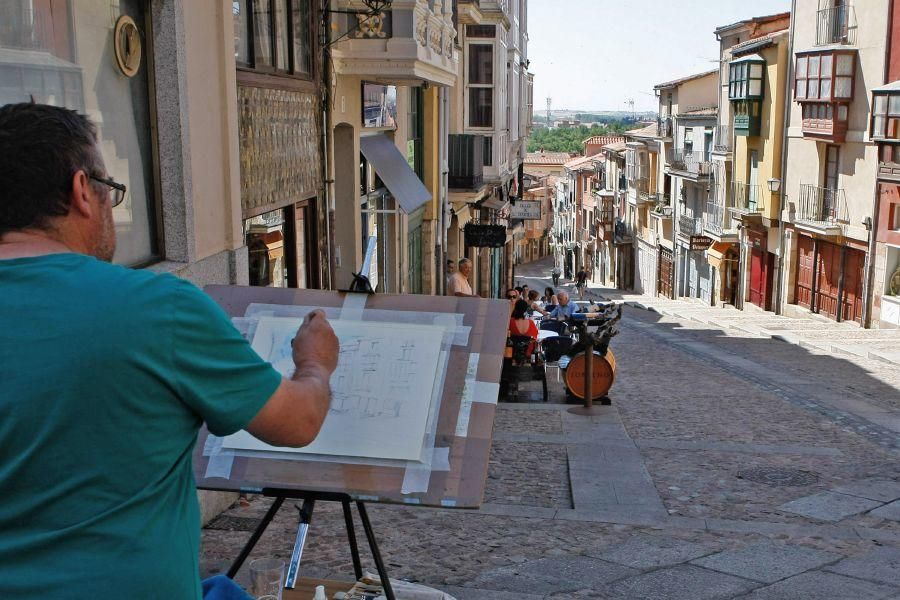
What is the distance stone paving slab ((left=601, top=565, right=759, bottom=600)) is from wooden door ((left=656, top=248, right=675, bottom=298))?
149 ft

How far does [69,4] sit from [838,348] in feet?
62.8

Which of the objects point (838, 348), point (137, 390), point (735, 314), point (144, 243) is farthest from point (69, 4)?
point (735, 314)

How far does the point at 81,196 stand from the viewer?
205 centimetres

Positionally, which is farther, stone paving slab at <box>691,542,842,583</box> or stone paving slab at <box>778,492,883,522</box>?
stone paving slab at <box>778,492,883,522</box>

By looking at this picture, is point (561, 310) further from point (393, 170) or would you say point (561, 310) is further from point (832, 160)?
point (832, 160)

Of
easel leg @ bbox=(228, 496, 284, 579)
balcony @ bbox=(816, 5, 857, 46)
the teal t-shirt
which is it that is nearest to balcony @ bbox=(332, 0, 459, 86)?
easel leg @ bbox=(228, 496, 284, 579)

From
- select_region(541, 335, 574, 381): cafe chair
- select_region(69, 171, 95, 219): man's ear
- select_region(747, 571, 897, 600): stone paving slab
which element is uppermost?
select_region(69, 171, 95, 219): man's ear

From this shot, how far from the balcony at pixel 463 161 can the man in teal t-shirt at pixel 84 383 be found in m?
21.1

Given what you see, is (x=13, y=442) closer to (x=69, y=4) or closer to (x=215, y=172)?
(x=69, y=4)

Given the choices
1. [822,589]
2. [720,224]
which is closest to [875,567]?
[822,589]

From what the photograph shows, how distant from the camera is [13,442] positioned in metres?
1.95

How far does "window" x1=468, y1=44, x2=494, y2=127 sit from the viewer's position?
2538cm

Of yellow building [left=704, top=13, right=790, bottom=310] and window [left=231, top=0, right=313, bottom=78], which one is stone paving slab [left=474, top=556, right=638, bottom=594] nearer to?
window [left=231, top=0, right=313, bottom=78]

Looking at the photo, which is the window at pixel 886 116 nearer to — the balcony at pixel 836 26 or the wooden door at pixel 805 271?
the balcony at pixel 836 26
